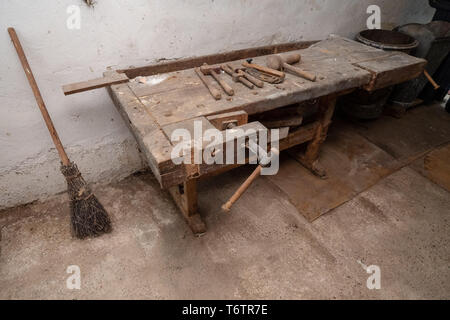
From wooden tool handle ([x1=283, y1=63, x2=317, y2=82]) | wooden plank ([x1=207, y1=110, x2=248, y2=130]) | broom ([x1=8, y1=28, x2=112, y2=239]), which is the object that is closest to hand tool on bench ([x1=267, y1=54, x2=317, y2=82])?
wooden tool handle ([x1=283, y1=63, x2=317, y2=82])

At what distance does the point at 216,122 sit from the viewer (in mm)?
1707

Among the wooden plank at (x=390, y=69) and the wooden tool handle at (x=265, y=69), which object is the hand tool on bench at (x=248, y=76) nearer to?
the wooden tool handle at (x=265, y=69)

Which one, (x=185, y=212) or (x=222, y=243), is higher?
(x=185, y=212)

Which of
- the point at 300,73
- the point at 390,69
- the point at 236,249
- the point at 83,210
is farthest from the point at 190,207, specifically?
the point at 390,69

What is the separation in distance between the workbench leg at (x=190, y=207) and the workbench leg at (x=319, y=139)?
1440 millimetres

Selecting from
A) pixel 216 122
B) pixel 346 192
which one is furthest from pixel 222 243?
pixel 346 192

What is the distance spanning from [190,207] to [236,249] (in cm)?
54

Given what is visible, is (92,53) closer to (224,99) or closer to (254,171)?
(224,99)

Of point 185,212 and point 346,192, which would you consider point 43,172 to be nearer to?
point 185,212

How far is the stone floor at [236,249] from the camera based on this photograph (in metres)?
2.12

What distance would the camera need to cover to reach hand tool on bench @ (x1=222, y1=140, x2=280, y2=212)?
4.41 ft

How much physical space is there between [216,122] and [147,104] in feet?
1.61

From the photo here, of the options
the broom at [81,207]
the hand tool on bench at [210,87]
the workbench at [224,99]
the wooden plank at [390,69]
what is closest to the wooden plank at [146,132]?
the workbench at [224,99]

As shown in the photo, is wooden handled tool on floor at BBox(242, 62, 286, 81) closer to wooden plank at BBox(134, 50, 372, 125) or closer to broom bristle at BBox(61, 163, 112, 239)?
wooden plank at BBox(134, 50, 372, 125)
